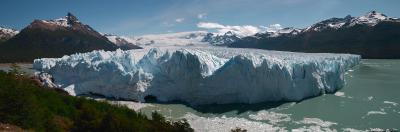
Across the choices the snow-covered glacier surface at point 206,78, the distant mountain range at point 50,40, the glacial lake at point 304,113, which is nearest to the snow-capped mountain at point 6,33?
the distant mountain range at point 50,40

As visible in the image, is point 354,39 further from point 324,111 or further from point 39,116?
point 39,116

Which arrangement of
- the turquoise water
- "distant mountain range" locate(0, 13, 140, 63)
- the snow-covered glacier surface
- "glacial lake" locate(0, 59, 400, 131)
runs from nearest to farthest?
1. "glacial lake" locate(0, 59, 400, 131)
2. the turquoise water
3. the snow-covered glacier surface
4. "distant mountain range" locate(0, 13, 140, 63)

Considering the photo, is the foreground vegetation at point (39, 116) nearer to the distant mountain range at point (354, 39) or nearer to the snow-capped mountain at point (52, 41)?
the distant mountain range at point (354, 39)

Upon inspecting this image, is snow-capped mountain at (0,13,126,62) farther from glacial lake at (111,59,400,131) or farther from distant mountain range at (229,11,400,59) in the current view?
glacial lake at (111,59,400,131)

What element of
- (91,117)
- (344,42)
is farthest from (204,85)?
(344,42)

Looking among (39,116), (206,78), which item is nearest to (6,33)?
(206,78)

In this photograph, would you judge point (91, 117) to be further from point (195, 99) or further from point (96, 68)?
point (96, 68)

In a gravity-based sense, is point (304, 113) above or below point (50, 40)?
below

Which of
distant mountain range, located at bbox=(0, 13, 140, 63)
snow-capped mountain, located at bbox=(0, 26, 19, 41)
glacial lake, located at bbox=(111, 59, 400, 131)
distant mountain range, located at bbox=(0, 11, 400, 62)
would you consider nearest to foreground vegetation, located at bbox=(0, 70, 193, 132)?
glacial lake, located at bbox=(111, 59, 400, 131)
